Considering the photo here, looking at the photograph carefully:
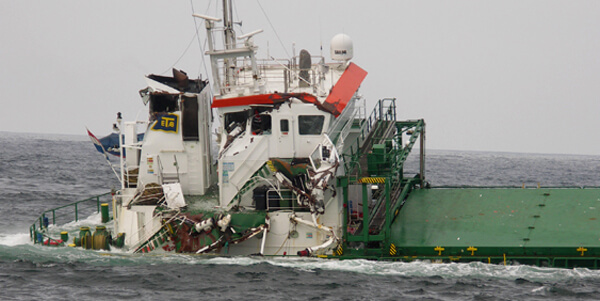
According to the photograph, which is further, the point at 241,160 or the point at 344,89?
the point at 344,89

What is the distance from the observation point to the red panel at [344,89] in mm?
27203

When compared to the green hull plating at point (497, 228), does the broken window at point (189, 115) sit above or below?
above

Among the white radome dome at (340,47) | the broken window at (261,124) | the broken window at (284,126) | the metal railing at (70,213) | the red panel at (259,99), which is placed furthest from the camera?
the metal railing at (70,213)

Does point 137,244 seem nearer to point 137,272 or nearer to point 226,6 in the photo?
point 137,272

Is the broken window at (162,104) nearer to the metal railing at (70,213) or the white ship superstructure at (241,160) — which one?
the white ship superstructure at (241,160)

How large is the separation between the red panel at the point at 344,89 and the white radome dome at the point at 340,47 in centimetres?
128

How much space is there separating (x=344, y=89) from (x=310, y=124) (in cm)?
237

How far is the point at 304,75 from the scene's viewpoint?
2900cm

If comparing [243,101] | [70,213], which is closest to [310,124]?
[243,101]

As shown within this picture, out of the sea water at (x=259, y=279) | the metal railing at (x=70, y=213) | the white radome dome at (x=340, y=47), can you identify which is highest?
the white radome dome at (x=340, y=47)

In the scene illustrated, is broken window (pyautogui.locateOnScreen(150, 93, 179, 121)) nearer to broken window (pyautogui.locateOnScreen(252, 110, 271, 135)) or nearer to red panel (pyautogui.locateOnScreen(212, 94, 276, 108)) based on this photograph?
red panel (pyautogui.locateOnScreen(212, 94, 276, 108))

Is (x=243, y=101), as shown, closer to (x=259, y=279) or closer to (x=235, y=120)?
(x=235, y=120)

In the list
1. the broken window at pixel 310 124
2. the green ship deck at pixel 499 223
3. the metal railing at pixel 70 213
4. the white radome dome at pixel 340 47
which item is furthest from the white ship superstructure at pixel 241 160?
the metal railing at pixel 70 213

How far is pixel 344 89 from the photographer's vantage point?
28.6 meters
